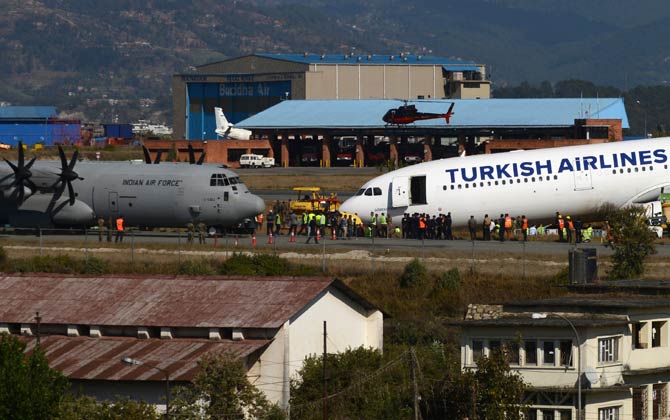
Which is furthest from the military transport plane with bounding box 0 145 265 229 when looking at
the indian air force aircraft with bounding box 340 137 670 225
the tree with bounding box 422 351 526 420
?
the tree with bounding box 422 351 526 420

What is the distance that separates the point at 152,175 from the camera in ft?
286

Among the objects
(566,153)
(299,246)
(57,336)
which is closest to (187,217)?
(299,246)

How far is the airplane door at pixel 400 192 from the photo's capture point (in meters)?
84.6

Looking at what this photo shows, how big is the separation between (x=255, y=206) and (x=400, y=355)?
32.9 metres

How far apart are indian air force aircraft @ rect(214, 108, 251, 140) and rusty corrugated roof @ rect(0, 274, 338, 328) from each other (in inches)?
4118

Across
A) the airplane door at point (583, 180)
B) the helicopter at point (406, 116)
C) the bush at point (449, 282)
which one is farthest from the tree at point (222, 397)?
the helicopter at point (406, 116)

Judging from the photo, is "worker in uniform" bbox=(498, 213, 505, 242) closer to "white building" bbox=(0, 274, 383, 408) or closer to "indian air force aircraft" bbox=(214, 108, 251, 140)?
"white building" bbox=(0, 274, 383, 408)

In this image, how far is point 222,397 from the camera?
47844 millimetres

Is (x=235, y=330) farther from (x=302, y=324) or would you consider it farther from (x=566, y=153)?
(x=566, y=153)

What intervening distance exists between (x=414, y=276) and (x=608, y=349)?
2376cm

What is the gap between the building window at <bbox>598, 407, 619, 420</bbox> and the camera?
46438mm

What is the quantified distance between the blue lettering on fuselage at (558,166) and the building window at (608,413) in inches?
1452

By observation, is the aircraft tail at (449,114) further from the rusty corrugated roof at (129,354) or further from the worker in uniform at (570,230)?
the rusty corrugated roof at (129,354)

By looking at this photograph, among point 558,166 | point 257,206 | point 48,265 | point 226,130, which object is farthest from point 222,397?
point 226,130
